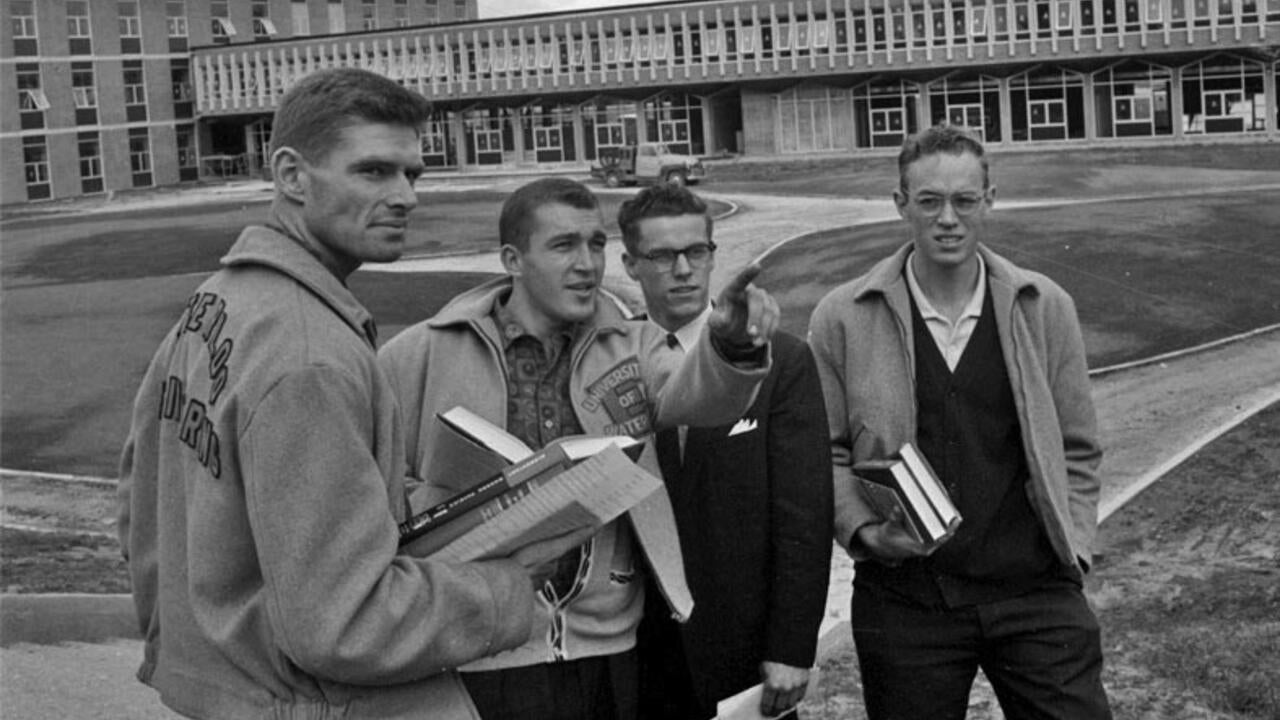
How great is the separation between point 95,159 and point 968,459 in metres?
76.2

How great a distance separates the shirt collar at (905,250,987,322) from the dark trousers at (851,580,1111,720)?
799 mm

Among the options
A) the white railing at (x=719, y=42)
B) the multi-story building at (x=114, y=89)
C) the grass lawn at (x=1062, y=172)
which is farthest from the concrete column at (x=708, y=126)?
the multi-story building at (x=114, y=89)

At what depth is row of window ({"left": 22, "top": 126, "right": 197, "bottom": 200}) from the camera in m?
72.6

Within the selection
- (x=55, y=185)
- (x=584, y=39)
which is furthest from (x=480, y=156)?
(x=55, y=185)

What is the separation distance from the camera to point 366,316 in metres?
2.98

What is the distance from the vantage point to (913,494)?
4.36m

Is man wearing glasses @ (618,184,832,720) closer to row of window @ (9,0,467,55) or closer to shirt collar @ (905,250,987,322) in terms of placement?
shirt collar @ (905,250,987,322)

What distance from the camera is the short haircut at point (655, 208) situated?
498cm

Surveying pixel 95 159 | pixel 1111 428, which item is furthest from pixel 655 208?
pixel 95 159

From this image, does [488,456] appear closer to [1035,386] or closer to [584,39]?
[1035,386]

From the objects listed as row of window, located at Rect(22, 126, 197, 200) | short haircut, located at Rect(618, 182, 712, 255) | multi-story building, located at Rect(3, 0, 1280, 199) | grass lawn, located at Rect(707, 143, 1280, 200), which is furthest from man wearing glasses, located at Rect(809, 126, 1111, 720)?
row of window, located at Rect(22, 126, 197, 200)

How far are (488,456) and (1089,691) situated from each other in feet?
6.67

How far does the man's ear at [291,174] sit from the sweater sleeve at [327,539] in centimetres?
47

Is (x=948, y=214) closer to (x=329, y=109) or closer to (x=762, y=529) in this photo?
(x=762, y=529)
